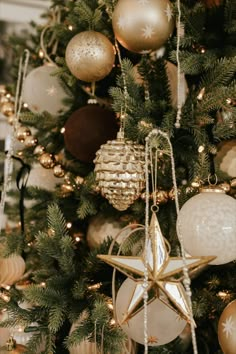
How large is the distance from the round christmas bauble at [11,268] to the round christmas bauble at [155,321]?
27 cm

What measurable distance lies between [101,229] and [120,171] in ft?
0.60

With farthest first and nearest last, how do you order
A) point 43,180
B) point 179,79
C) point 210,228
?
point 43,180
point 179,79
point 210,228

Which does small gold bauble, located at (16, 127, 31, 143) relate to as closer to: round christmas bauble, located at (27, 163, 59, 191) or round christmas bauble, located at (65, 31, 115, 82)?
round christmas bauble, located at (27, 163, 59, 191)

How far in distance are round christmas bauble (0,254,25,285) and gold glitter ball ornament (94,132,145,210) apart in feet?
0.81

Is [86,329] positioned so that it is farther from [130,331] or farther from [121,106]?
[121,106]

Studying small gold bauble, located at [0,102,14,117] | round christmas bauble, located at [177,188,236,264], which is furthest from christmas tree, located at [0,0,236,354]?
small gold bauble, located at [0,102,14,117]

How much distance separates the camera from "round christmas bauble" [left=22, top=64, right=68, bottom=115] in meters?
0.91

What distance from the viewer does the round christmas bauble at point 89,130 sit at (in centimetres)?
79

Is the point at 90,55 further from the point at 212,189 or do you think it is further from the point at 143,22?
the point at 212,189

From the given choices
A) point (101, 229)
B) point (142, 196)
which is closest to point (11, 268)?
point (101, 229)

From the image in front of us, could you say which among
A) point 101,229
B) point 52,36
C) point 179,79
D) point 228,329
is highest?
point 52,36

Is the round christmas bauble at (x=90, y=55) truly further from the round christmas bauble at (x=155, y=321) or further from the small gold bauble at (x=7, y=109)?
the round christmas bauble at (x=155, y=321)

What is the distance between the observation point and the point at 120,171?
693 millimetres

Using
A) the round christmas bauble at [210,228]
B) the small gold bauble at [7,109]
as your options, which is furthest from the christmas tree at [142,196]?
the small gold bauble at [7,109]
